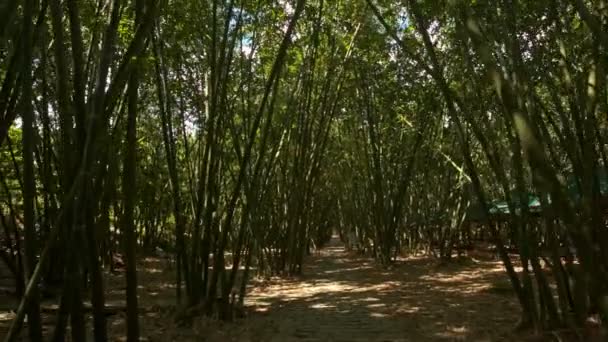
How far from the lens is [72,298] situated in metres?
3.26

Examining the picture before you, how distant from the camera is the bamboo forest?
3270 millimetres

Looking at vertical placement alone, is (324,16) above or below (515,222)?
above

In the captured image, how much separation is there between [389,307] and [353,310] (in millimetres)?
391

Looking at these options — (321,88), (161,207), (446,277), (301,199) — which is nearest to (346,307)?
(446,277)

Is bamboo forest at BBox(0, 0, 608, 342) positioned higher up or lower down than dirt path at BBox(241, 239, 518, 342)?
higher up

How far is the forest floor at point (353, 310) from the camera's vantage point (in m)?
4.68

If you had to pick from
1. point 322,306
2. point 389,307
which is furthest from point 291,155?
point 389,307

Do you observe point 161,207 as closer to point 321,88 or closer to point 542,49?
point 321,88

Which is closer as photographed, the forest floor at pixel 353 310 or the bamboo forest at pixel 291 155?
the bamboo forest at pixel 291 155

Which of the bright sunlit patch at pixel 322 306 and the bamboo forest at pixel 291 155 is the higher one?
the bamboo forest at pixel 291 155

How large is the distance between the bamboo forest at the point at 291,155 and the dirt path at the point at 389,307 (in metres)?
0.04

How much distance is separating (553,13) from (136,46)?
2.93 meters

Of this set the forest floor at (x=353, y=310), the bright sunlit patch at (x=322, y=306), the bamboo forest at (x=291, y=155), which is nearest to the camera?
the bamboo forest at (x=291, y=155)

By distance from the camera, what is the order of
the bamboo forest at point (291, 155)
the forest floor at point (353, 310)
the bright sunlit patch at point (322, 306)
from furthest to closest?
the bright sunlit patch at point (322, 306) < the forest floor at point (353, 310) < the bamboo forest at point (291, 155)
